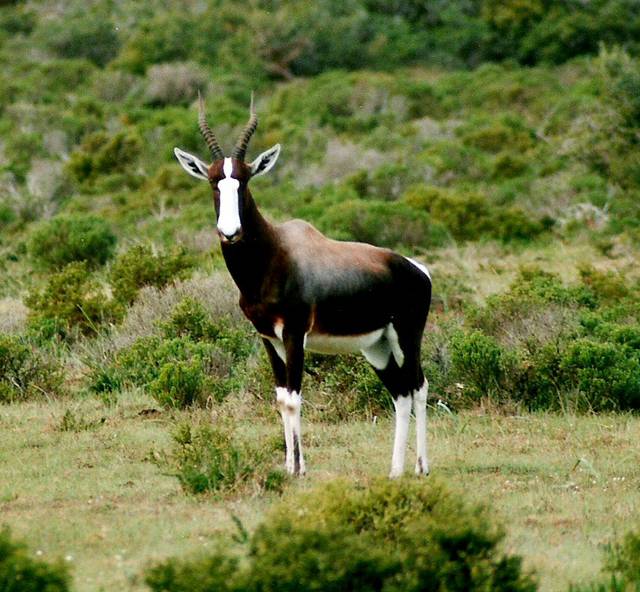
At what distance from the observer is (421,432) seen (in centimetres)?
1008

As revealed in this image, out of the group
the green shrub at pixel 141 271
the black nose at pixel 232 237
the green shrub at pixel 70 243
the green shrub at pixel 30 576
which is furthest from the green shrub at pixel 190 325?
the green shrub at pixel 30 576

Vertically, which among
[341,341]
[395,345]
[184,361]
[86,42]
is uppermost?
[341,341]

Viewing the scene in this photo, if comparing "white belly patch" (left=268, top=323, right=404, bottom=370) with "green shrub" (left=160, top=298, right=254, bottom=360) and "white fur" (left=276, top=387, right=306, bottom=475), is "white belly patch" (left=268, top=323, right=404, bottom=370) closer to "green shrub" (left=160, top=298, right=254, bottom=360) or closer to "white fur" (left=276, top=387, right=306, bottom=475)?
"white fur" (left=276, top=387, right=306, bottom=475)

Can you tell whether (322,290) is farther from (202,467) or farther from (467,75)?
(467,75)

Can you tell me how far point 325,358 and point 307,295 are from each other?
3.75 meters

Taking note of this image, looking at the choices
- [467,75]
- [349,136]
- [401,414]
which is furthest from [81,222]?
[467,75]

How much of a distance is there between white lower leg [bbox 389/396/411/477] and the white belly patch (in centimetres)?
28

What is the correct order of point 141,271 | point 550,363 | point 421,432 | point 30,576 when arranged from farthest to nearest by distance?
point 141,271 < point 550,363 < point 421,432 < point 30,576

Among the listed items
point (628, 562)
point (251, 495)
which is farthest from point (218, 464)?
point (628, 562)

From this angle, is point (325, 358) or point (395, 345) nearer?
point (395, 345)

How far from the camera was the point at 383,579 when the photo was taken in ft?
20.5

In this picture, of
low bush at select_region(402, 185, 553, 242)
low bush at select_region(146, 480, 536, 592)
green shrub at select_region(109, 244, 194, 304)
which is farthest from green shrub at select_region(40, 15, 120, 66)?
low bush at select_region(146, 480, 536, 592)

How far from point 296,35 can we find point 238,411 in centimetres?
4650

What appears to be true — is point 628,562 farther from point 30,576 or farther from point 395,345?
point 395,345
